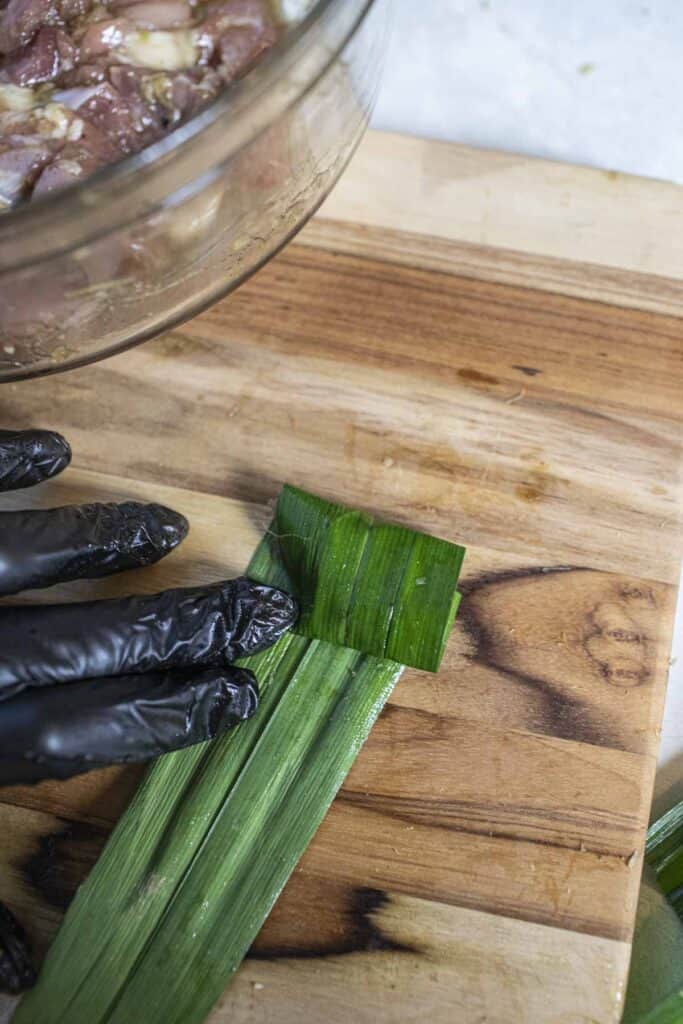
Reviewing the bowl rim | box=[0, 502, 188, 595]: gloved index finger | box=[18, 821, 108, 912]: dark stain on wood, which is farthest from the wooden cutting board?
the bowl rim

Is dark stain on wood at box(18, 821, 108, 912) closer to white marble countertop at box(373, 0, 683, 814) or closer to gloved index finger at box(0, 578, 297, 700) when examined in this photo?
gloved index finger at box(0, 578, 297, 700)

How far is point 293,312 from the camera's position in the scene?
6.68ft

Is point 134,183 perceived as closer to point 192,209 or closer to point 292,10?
point 192,209

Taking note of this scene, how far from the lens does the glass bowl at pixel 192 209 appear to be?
4.45ft

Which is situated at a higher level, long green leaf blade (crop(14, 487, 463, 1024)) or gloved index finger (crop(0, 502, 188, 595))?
gloved index finger (crop(0, 502, 188, 595))

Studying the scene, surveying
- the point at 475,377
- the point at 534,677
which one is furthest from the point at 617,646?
the point at 475,377

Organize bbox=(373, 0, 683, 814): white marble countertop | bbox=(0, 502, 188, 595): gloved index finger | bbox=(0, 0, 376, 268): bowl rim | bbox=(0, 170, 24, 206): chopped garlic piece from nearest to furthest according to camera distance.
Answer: bbox=(0, 0, 376, 268): bowl rim → bbox=(0, 170, 24, 206): chopped garlic piece → bbox=(0, 502, 188, 595): gloved index finger → bbox=(373, 0, 683, 814): white marble countertop

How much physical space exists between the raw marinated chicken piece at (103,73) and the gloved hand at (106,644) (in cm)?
55

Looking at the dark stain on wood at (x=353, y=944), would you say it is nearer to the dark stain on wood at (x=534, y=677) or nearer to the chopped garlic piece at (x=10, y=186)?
the dark stain on wood at (x=534, y=677)

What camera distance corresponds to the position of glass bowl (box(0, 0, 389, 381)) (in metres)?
1.36

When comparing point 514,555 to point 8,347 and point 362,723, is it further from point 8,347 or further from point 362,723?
point 8,347

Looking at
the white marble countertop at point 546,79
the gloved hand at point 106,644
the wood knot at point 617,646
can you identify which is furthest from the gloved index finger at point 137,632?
the white marble countertop at point 546,79

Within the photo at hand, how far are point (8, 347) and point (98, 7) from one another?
0.58m

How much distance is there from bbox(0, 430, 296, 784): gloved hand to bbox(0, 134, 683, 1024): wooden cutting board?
14cm
